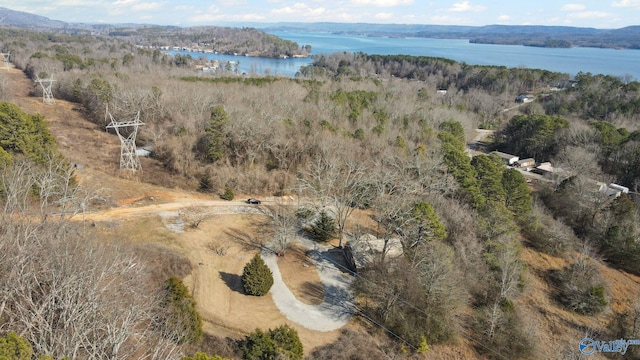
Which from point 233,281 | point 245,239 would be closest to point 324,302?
point 233,281

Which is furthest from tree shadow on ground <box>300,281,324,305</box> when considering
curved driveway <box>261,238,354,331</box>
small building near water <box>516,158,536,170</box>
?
small building near water <box>516,158,536,170</box>

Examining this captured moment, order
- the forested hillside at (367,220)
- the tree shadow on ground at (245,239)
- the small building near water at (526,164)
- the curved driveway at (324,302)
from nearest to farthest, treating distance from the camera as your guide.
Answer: the forested hillside at (367,220), the curved driveway at (324,302), the tree shadow on ground at (245,239), the small building near water at (526,164)

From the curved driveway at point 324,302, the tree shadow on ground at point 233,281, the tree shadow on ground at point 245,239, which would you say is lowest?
the curved driveway at point 324,302

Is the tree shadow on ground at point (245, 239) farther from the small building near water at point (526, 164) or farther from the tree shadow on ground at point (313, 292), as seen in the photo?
the small building near water at point (526, 164)

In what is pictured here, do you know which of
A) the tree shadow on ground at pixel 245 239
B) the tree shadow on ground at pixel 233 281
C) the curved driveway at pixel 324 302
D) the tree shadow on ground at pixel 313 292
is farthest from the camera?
the tree shadow on ground at pixel 245 239

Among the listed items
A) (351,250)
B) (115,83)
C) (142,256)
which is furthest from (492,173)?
(115,83)

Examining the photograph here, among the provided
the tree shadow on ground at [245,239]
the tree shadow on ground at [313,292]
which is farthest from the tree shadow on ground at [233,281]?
the tree shadow on ground at [313,292]

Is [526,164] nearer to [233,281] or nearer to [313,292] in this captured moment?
[313,292]
